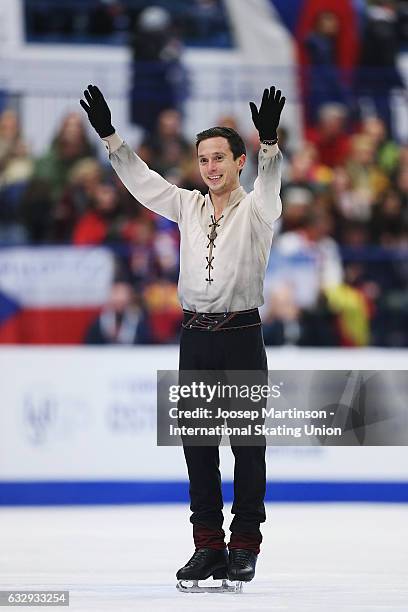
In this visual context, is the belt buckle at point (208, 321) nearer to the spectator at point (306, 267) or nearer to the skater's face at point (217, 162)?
the skater's face at point (217, 162)

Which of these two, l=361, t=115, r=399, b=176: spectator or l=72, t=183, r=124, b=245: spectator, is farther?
l=361, t=115, r=399, b=176: spectator

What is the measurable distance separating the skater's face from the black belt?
1.53 feet

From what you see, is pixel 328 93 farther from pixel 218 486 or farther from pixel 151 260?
pixel 218 486

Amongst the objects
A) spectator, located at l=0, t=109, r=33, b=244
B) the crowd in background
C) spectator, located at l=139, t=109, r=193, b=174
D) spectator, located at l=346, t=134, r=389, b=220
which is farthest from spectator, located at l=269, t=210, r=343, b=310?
spectator, located at l=0, t=109, r=33, b=244

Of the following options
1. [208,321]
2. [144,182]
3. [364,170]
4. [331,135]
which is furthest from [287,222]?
[208,321]

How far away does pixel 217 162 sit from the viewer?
5047 millimetres

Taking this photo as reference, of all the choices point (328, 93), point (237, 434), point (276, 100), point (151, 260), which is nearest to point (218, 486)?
point (237, 434)

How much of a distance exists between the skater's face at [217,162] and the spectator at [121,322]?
4.83 meters

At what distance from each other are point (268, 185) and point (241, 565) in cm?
137

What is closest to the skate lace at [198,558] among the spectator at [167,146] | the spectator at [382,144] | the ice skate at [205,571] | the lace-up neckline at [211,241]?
the ice skate at [205,571]

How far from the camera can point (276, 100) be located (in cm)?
485

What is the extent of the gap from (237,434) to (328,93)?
673cm

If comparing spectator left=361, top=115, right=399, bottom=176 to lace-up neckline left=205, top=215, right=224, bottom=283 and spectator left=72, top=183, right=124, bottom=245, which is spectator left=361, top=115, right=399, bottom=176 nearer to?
spectator left=72, top=183, right=124, bottom=245

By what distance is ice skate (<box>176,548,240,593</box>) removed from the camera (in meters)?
5.02
